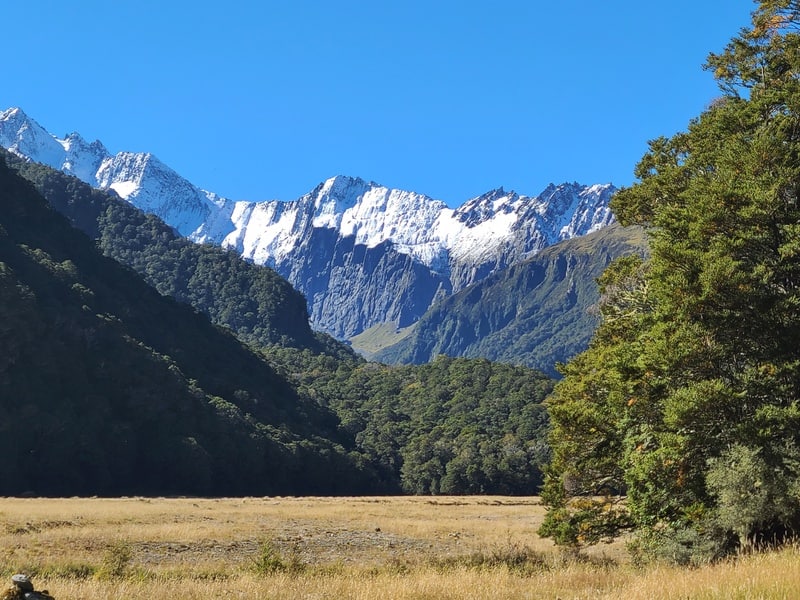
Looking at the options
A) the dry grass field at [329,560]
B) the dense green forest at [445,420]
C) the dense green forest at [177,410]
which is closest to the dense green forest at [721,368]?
the dry grass field at [329,560]

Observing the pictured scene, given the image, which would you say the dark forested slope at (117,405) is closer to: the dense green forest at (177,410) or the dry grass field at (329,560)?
the dense green forest at (177,410)

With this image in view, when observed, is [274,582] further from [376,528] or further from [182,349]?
[182,349]

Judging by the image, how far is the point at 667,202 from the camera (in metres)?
27.0

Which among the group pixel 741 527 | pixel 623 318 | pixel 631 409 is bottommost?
pixel 741 527

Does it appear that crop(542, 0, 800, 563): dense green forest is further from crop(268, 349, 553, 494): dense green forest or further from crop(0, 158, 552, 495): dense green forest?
crop(0, 158, 552, 495): dense green forest

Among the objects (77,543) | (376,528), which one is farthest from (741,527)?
(376,528)

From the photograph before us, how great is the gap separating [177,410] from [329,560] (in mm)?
85224

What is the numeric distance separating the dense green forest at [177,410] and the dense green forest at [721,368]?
80.0 m

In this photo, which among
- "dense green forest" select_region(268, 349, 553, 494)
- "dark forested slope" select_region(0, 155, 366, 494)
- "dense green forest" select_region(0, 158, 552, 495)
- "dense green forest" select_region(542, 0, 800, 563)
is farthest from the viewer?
"dense green forest" select_region(268, 349, 553, 494)

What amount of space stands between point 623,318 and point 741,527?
11.0 m

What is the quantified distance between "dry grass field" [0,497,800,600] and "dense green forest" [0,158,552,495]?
1894 inches

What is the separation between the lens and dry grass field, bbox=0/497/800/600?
13.5m

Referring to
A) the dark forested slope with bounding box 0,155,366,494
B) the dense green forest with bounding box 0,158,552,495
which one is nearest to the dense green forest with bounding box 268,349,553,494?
the dense green forest with bounding box 0,158,552,495

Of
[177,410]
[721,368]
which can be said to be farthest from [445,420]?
[721,368]
